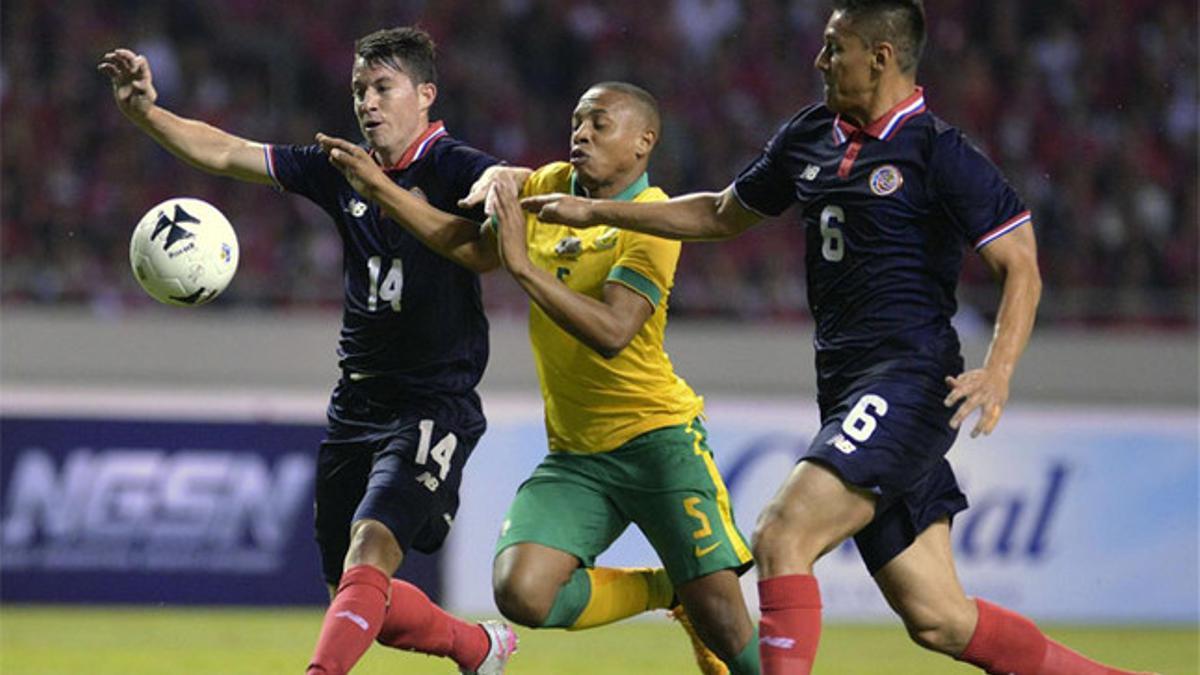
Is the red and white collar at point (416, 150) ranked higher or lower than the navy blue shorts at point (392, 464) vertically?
higher

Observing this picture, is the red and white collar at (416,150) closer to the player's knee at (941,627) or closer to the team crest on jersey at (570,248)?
the team crest on jersey at (570,248)

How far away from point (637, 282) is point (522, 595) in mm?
1136

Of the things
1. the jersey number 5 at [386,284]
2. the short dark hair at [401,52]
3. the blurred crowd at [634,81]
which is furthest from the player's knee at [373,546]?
the blurred crowd at [634,81]

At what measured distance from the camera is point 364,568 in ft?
20.3

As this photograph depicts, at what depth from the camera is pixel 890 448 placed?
5.54 m

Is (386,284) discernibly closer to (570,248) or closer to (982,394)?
(570,248)

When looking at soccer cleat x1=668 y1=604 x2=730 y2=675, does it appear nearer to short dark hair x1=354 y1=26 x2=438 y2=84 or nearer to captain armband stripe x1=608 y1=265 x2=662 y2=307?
captain armband stripe x1=608 y1=265 x2=662 y2=307

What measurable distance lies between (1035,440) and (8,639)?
24.4 feet

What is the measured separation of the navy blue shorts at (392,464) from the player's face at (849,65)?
1.84 m

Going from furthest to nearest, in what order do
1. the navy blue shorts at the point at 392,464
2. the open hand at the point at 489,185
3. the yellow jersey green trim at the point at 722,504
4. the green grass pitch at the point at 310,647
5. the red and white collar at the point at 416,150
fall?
the green grass pitch at the point at 310,647, the red and white collar at the point at 416,150, the yellow jersey green trim at the point at 722,504, the navy blue shorts at the point at 392,464, the open hand at the point at 489,185

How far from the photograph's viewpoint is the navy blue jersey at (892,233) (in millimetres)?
5629

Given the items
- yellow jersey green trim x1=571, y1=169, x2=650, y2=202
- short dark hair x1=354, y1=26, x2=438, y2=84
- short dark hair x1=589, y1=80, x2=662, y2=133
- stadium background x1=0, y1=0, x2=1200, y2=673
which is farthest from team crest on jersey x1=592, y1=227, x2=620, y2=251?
stadium background x1=0, y1=0, x2=1200, y2=673

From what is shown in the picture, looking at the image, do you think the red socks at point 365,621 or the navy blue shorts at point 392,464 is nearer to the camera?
the red socks at point 365,621

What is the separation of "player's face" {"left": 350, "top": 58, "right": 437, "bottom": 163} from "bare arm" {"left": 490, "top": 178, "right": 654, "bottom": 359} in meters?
0.81
